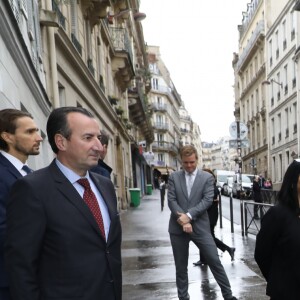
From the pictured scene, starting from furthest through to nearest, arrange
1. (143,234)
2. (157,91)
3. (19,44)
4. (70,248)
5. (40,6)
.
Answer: (157,91) < (143,234) < (40,6) < (19,44) < (70,248)

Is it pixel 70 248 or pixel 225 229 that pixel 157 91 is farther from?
pixel 70 248

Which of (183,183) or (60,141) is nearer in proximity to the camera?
(60,141)

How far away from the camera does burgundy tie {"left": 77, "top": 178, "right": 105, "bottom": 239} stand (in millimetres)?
2102

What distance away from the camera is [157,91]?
73.2 meters

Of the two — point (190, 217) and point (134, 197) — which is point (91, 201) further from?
point (134, 197)

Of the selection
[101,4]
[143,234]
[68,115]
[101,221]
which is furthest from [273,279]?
[101,4]

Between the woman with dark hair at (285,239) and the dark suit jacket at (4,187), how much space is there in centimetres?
168

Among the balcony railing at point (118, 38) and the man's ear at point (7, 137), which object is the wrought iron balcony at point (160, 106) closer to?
the balcony railing at point (118, 38)

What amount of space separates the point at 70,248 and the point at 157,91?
237 feet

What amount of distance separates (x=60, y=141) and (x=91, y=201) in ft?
1.18

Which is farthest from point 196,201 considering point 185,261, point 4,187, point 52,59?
point 52,59

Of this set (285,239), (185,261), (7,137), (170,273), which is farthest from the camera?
(170,273)

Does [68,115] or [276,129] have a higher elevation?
[276,129]

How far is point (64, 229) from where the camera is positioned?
1.96 metres
